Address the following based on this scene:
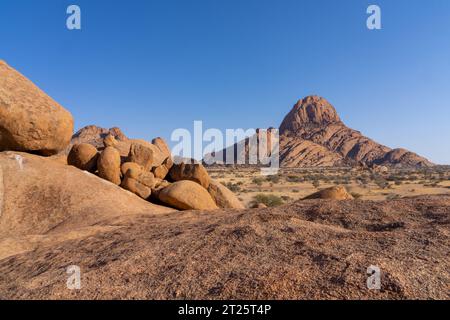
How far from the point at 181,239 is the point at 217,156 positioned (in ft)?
400

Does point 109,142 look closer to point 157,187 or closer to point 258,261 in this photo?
point 157,187

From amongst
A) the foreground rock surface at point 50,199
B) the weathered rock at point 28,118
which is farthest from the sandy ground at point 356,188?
the weathered rock at point 28,118

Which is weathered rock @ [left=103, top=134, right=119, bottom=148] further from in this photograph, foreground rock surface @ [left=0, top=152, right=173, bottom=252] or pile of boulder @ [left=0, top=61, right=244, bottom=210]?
foreground rock surface @ [left=0, top=152, right=173, bottom=252]

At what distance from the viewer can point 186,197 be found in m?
12.0

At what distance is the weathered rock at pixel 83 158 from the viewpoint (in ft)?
43.5

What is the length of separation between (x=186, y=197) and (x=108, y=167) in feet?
12.6

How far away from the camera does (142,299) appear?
341 centimetres

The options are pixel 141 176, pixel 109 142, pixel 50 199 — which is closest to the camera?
pixel 50 199

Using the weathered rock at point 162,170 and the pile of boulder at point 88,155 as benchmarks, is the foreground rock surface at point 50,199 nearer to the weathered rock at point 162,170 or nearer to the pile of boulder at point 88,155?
the pile of boulder at point 88,155

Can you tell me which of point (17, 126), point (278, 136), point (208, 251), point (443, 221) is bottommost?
point (208, 251)

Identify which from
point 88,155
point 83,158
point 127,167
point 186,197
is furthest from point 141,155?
point 186,197

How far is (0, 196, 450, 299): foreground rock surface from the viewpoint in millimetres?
3322
